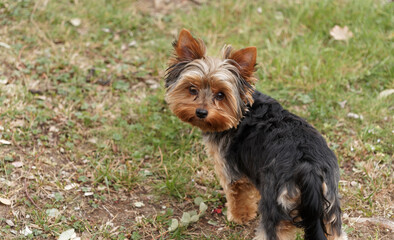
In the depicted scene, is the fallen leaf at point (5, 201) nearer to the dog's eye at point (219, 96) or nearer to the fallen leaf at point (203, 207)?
the fallen leaf at point (203, 207)

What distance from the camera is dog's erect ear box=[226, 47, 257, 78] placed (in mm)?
3878

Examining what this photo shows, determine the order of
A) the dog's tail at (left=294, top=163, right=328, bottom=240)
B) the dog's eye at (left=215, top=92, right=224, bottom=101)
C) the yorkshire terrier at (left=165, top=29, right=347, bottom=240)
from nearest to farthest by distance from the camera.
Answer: the dog's tail at (left=294, top=163, right=328, bottom=240) → the yorkshire terrier at (left=165, top=29, right=347, bottom=240) → the dog's eye at (left=215, top=92, right=224, bottom=101)

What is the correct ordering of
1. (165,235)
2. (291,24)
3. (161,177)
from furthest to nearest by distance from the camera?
(291,24)
(161,177)
(165,235)

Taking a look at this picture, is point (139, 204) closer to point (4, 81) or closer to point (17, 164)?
point (17, 164)

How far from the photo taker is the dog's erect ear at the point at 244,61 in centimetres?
388

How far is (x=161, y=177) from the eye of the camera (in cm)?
488

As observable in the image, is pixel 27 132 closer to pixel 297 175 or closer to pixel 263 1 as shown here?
pixel 297 175

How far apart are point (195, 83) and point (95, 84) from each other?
8.56 feet

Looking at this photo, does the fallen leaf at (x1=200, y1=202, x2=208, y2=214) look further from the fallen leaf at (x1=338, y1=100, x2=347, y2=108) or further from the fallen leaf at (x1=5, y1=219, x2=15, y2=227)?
the fallen leaf at (x1=338, y1=100, x2=347, y2=108)

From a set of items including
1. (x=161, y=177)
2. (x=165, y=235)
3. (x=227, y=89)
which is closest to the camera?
(x=227, y=89)

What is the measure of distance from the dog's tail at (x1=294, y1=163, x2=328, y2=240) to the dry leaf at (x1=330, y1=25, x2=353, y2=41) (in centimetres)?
423

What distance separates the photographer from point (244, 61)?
3947 millimetres

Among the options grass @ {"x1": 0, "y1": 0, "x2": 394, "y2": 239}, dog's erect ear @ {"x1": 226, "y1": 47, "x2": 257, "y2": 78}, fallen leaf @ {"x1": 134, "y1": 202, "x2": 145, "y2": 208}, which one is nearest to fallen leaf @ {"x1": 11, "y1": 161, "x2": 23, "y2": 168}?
grass @ {"x1": 0, "y1": 0, "x2": 394, "y2": 239}

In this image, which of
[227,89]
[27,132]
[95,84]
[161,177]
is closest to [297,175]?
[227,89]
